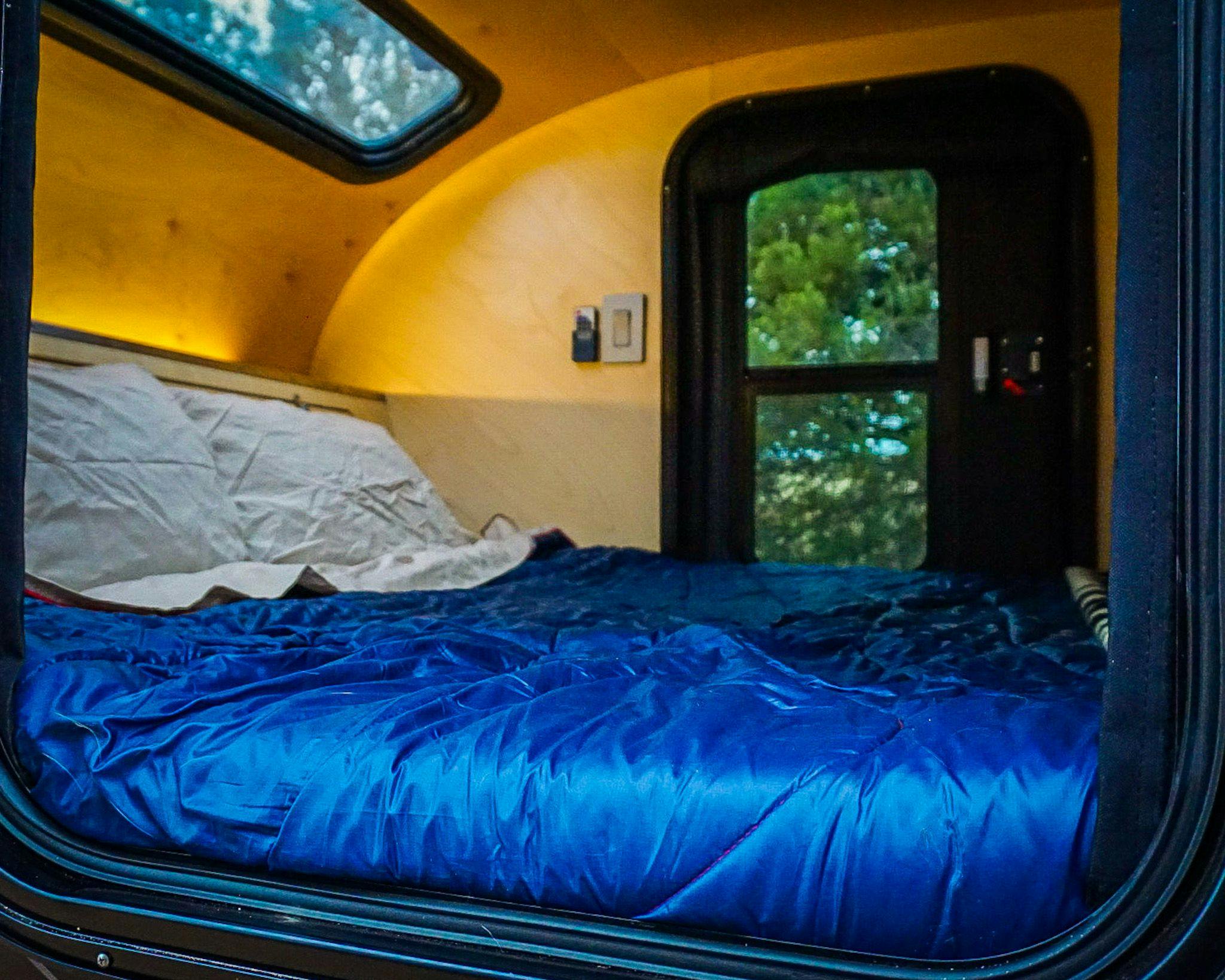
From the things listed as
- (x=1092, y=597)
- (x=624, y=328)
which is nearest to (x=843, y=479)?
(x=624, y=328)

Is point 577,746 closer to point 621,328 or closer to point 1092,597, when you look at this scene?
point 1092,597

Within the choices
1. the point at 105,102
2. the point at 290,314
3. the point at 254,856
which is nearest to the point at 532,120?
the point at 290,314

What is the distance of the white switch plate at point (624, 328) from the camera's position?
330 centimetres

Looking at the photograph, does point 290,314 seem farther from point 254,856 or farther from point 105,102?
point 254,856

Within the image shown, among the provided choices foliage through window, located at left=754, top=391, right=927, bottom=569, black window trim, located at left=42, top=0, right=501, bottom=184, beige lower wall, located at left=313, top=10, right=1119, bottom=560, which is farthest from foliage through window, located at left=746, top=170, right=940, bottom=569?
black window trim, located at left=42, top=0, right=501, bottom=184

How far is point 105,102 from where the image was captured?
2.26 m

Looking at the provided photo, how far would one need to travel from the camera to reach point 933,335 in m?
3.08

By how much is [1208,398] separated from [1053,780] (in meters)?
0.32

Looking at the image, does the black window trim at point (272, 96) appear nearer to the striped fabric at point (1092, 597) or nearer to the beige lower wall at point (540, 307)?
the beige lower wall at point (540, 307)

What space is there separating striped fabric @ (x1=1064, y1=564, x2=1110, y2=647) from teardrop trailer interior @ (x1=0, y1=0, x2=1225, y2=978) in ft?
0.08

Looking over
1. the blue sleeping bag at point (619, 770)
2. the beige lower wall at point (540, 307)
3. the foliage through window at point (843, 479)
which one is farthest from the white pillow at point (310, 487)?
the foliage through window at point (843, 479)

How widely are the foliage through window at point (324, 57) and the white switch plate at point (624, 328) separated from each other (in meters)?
0.86

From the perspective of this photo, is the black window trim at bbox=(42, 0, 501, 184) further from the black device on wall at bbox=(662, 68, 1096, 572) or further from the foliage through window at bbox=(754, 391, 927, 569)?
the foliage through window at bbox=(754, 391, 927, 569)

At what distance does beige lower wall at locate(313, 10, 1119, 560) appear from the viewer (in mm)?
3301
